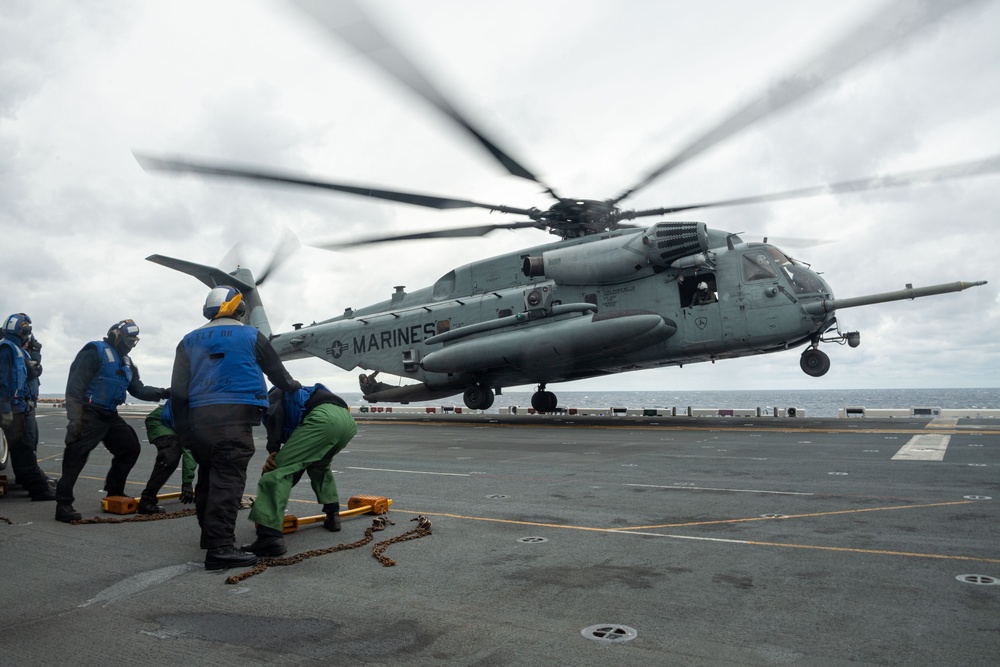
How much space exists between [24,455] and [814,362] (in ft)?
56.8

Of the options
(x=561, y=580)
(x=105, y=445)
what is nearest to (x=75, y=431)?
(x=105, y=445)

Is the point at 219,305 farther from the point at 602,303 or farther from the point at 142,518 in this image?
the point at 602,303

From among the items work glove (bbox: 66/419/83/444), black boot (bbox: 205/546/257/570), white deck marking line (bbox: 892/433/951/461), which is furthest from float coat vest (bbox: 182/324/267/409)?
white deck marking line (bbox: 892/433/951/461)

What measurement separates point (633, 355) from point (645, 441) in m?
5.27

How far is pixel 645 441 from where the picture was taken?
14.5 m

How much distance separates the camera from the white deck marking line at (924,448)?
34.7 feet

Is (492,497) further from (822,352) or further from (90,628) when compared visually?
(822,352)

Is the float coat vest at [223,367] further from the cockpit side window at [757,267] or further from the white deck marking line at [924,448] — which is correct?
the cockpit side window at [757,267]

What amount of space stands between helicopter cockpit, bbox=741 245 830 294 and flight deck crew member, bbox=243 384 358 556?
564 inches

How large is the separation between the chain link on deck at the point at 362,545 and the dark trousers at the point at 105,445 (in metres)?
3.19

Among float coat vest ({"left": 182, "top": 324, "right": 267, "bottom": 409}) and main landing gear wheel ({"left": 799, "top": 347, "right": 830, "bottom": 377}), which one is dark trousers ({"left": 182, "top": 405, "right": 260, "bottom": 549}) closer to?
float coat vest ({"left": 182, "top": 324, "right": 267, "bottom": 409})

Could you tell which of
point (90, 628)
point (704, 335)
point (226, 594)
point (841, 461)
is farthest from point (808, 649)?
point (704, 335)

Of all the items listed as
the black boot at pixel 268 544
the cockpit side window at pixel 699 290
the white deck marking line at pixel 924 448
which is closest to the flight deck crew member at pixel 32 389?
the black boot at pixel 268 544

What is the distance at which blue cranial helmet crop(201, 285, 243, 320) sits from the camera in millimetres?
5543
